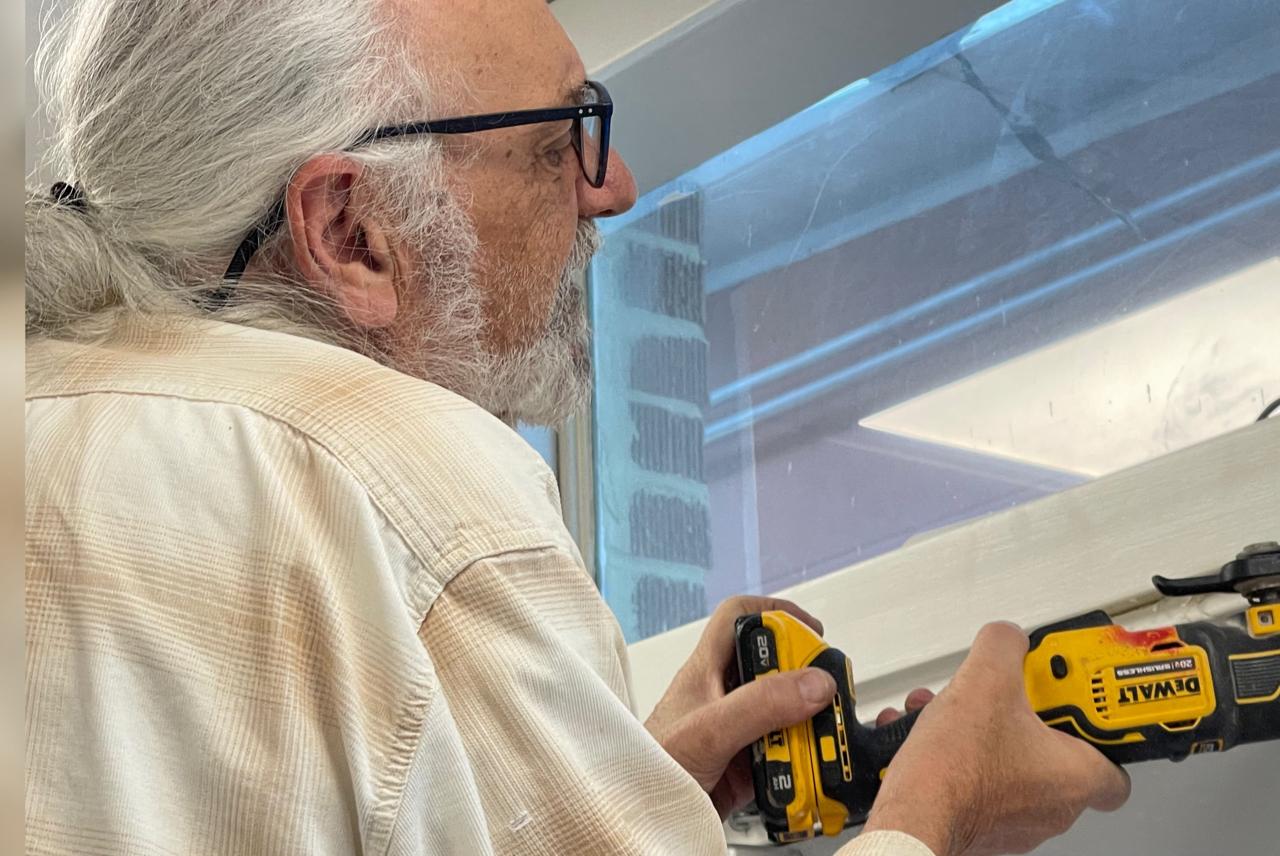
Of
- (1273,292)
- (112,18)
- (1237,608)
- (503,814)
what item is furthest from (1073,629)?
(112,18)

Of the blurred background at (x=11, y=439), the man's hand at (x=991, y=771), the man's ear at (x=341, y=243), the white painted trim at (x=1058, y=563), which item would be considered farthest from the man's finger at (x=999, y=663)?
the blurred background at (x=11, y=439)

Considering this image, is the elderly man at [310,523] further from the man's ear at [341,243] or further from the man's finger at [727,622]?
the man's finger at [727,622]

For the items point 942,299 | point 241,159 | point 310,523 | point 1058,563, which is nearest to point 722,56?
point 942,299

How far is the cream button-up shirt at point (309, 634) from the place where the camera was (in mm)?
646

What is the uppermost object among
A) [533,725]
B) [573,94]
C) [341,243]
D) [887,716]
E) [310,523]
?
[573,94]

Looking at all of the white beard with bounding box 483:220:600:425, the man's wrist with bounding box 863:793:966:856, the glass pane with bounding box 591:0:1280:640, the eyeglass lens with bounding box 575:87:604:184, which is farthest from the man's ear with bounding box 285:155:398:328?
the glass pane with bounding box 591:0:1280:640

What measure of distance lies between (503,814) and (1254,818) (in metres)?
0.79

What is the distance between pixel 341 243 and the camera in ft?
3.51

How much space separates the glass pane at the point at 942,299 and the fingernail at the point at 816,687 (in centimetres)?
39

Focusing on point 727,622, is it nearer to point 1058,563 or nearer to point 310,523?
point 1058,563

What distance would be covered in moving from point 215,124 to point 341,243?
0.40ft

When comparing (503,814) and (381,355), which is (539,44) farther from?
(503,814)

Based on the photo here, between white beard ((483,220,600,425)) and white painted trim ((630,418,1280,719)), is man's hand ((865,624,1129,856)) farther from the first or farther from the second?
white beard ((483,220,600,425))

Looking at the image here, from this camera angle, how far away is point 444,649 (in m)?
0.70
